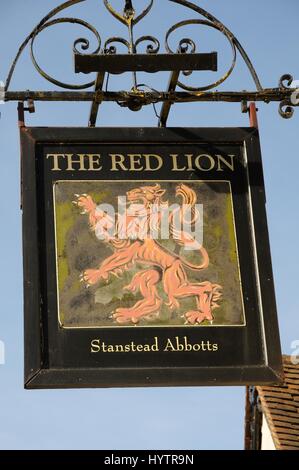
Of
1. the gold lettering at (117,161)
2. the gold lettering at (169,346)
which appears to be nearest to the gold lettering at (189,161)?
the gold lettering at (117,161)

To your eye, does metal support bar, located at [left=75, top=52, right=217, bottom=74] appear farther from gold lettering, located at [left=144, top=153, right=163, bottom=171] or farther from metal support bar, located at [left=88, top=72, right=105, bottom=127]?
gold lettering, located at [left=144, top=153, right=163, bottom=171]

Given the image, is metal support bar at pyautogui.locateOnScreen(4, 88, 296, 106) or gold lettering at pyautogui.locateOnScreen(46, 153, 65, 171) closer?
gold lettering at pyautogui.locateOnScreen(46, 153, 65, 171)

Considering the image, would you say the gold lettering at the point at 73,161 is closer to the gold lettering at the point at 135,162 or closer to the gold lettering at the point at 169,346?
the gold lettering at the point at 135,162

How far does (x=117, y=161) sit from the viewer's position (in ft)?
32.5

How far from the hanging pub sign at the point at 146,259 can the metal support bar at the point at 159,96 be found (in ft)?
0.77

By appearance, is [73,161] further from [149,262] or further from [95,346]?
[95,346]

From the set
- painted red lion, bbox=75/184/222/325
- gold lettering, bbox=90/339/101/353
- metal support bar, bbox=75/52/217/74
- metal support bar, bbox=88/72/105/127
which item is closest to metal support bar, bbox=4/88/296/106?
metal support bar, bbox=88/72/105/127

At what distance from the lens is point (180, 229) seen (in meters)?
9.73

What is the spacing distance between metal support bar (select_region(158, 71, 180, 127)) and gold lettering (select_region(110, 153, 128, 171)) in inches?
18.6

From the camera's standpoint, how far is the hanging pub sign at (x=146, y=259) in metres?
9.16

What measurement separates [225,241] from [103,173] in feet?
3.06

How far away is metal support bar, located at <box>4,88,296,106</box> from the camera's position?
32.8 ft

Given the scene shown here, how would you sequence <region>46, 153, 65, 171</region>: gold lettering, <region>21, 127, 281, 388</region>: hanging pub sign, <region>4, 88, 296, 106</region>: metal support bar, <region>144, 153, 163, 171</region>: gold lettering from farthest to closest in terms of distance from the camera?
<region>4, 88, 296, 106</region>: metal support bar → <region>144, 153, 163, 171</region>: gold lettering → <region>46, 153, 65, 171</region>: gold lettering → <region>21, 127, 281, 388</region>: hanging pub sign

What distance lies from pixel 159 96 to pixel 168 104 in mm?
82
